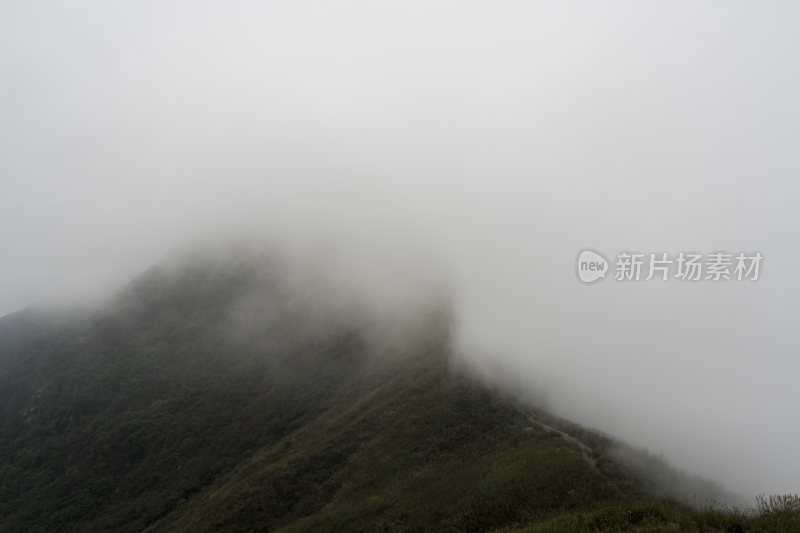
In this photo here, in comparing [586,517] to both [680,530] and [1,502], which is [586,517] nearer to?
[680,530]

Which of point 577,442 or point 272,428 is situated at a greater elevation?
point 577,442

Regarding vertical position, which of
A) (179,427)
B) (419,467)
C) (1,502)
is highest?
(419,467)

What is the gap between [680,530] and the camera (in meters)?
15.9

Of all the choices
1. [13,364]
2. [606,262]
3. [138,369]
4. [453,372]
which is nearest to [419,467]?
[453,372]

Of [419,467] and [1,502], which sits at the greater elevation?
[419,467]

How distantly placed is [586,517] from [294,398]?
8025 cm

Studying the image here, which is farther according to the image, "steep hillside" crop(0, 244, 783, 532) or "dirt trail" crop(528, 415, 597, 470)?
"dirt trail" crop(528, 415, 597, 470)

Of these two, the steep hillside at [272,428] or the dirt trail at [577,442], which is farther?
the dirt trail at [577,442]

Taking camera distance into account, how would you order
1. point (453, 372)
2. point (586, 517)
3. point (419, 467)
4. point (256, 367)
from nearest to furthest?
point (586, 517)
point (419, 467)
point (453, 372)
point (256, 367)

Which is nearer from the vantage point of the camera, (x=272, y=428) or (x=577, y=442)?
(x=577, y=442)

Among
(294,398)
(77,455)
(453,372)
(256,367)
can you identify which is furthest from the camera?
(256,367)

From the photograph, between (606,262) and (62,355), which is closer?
(606,262)

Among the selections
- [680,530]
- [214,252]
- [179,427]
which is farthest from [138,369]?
[680,530]

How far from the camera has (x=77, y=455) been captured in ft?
331
